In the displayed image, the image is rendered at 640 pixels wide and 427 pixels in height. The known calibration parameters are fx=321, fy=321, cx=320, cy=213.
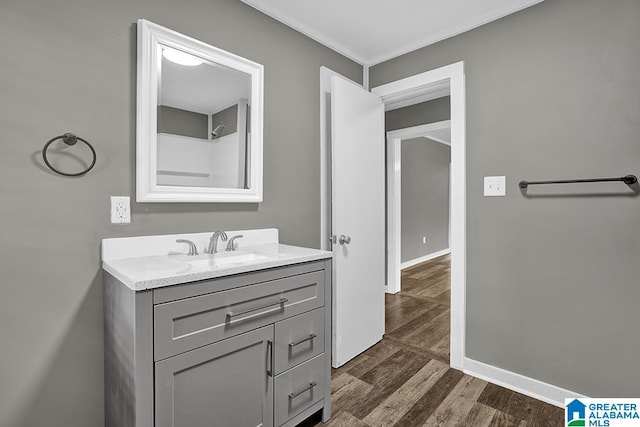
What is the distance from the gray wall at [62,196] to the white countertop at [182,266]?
18 cm

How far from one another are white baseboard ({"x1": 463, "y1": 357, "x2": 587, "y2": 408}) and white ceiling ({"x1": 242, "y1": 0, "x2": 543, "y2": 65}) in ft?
7.45

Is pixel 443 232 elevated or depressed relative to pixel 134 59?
depressed

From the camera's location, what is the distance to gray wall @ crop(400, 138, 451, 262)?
546 centimetres

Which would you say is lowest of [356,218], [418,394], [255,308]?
[418,394]

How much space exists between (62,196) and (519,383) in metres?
2.65

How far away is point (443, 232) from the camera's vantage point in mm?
6867

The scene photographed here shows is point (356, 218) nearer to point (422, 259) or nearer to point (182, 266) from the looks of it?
point (182, 266)

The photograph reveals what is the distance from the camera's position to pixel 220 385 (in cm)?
125

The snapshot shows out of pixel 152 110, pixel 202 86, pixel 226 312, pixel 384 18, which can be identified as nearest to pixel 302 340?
pixel 226 312

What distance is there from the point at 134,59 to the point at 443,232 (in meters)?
6.51

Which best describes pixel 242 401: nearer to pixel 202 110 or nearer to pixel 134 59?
pixel 202 110

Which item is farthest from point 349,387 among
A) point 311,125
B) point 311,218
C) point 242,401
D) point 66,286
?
point 311,125

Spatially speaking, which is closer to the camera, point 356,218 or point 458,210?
point 458,210

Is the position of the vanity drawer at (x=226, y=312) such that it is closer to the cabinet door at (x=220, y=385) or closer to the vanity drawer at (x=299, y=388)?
the cabinet door at (x=220, y=385)
